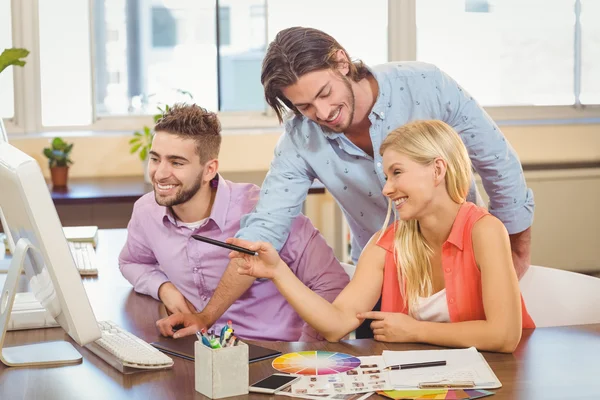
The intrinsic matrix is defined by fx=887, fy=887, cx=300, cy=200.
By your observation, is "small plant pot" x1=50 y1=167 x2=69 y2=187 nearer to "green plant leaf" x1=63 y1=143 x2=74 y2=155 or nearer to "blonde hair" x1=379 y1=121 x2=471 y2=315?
"green plant leaf" x1=63 y1=143 x2=74 y2=155

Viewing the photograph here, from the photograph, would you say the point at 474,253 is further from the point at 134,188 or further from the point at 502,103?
the point at 502,103

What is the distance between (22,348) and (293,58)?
2.89 ft

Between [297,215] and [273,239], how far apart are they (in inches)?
4.7

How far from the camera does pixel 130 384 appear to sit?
5.24 ft

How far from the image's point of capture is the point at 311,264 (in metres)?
2.33

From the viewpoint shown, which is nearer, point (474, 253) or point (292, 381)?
point (292, 381)

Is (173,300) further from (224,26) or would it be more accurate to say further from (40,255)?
(224,26)

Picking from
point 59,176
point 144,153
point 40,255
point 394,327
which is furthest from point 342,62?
point 59,176

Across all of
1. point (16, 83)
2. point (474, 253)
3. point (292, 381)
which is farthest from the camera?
point (16, 83)

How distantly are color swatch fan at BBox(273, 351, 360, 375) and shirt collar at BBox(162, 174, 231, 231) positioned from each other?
611 mm

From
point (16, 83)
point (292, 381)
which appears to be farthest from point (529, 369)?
point (16, 83)

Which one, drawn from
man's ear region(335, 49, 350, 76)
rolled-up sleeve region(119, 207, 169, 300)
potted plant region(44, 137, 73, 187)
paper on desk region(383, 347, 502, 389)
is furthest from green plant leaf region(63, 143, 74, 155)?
paper on desk region(383, 347, 502, 389)

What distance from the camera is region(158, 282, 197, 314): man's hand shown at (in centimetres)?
220

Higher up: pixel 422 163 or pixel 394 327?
pixel 422 163
